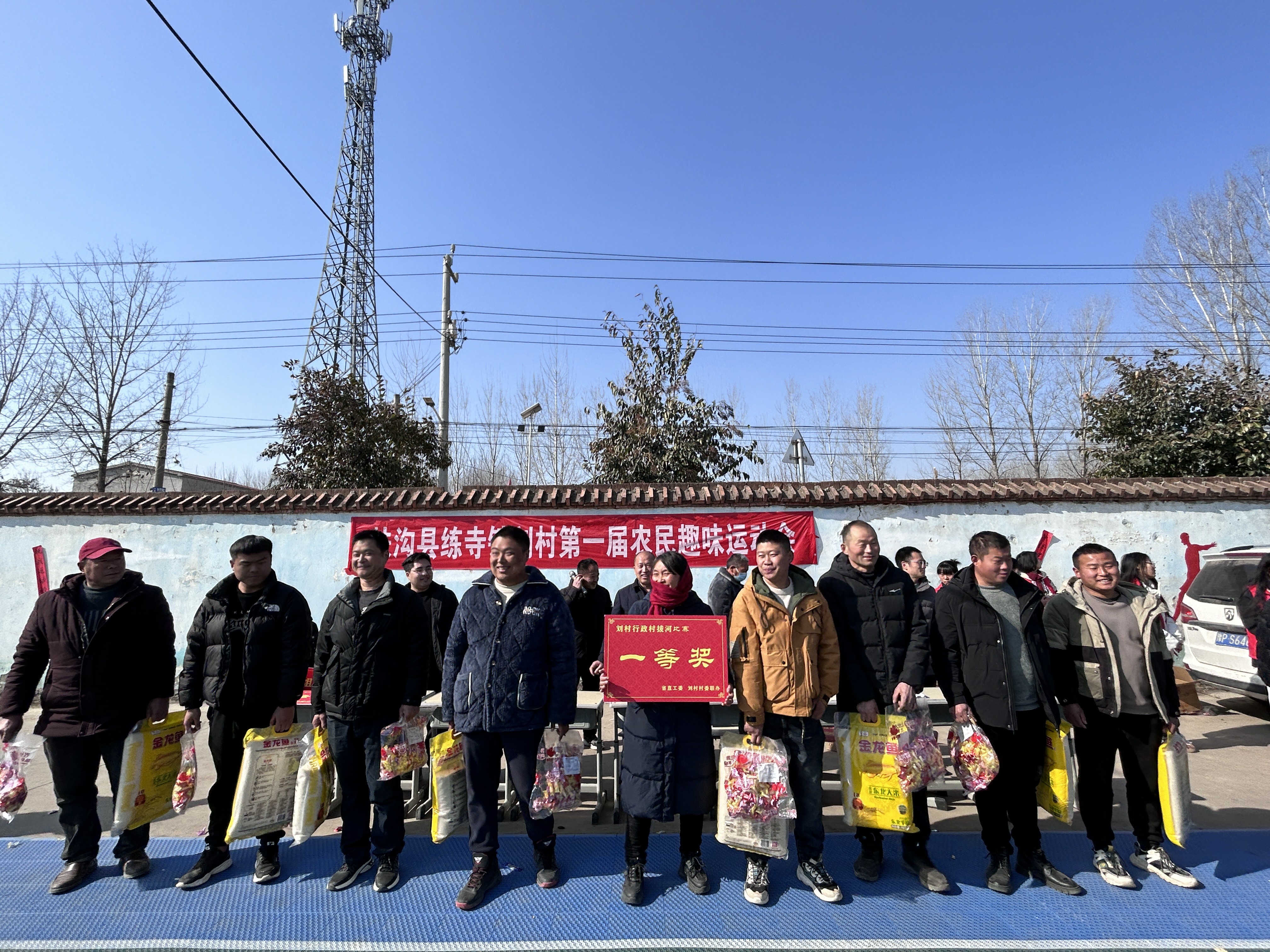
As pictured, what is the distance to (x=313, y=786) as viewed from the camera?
3.13 metres

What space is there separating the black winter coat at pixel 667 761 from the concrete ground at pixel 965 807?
1.04m

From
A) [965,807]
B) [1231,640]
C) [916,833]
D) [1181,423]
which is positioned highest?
[1181,423]

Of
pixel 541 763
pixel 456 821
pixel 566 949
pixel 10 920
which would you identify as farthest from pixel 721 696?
pixel 10 920

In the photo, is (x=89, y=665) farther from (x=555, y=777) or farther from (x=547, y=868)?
(x=547, y=868)

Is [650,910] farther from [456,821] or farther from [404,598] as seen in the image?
[404,598]

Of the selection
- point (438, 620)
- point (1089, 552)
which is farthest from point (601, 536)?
point (1089, 552)

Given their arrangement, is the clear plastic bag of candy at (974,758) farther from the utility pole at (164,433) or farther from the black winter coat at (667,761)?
the utility pole at (164,433)

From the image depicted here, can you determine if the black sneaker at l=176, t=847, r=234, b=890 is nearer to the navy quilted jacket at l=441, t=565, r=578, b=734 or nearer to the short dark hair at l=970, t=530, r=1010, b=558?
the navy quilted jacket at l=441, t=565, r=578, b=734

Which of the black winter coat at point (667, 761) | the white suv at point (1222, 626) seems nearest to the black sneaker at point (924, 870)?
the black winter coat at point (667, 761)

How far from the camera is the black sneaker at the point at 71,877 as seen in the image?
9.99 feet

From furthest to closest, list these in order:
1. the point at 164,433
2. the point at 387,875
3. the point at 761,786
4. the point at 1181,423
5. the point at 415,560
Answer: the point at 164,433, the point at 1181,423, the point at 415,560, the point at 387,875, the point at 761,786

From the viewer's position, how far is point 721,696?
290 centimetres

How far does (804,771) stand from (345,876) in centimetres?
224

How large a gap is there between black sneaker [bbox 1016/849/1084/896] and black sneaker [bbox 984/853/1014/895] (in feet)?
0.29
